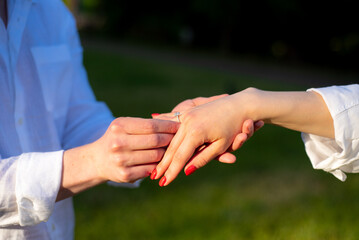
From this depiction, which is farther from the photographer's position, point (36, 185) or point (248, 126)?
point (248, 126)

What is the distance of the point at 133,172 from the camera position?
1.56m

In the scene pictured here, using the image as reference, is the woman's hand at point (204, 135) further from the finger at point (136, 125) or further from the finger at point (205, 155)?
the finger at point (136, 125)

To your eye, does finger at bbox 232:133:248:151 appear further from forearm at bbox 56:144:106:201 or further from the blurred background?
the blurred background

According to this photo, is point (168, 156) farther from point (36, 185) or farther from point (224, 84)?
point (224, 84)

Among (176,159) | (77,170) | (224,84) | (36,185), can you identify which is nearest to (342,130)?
(176,159)

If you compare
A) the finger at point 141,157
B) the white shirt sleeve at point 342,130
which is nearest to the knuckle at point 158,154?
the finger at point 141,157

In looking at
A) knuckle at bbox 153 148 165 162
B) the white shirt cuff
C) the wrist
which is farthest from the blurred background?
the white shirt cuff

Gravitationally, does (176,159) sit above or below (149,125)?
below

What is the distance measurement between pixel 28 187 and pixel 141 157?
1.37ft

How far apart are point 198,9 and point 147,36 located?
4.80 meters

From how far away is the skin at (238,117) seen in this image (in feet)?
5.91

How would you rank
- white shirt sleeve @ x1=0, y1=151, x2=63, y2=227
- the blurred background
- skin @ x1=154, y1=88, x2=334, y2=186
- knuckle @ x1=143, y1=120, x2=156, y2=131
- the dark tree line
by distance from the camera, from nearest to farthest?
1. white shirt sleeve @ x1=0, y1=151, x2=63, y2=227
2. knuckle @ x1=143, y1=120, x2=156, y2=131
3. skin @ x1=154, y1=88, x2=334, y2=186
4. the blurred background
5. the dark tree line

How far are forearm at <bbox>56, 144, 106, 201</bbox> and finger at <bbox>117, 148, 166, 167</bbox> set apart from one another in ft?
0.43

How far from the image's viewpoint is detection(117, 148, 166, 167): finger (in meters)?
1.53
